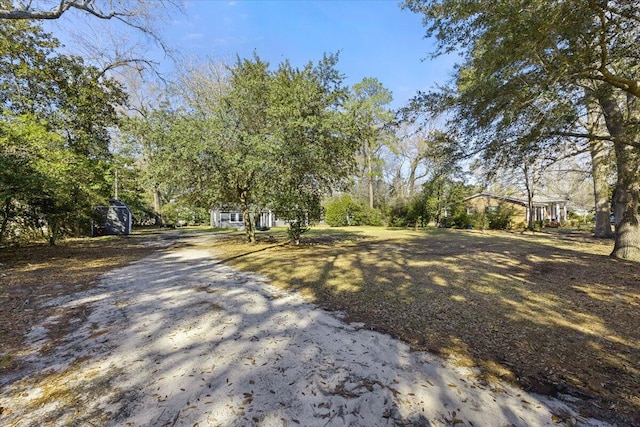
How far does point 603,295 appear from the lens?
16.4 ft

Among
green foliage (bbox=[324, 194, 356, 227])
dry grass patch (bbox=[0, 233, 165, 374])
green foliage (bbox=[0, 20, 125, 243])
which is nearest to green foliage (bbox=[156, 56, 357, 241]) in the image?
green foliage (bbox=[0, 20, 125, 243])

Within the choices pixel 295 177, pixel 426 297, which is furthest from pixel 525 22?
pixel 295 177

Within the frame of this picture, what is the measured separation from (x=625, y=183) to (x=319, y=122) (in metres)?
8.74

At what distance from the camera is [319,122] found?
32.2ft

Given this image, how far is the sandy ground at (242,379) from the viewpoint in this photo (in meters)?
2.10

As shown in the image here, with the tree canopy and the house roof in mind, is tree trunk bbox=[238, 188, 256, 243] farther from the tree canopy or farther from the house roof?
the house roof

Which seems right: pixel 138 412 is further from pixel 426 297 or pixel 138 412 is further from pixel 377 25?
pixel 377 25

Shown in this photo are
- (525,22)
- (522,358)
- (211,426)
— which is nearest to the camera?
(211,426)

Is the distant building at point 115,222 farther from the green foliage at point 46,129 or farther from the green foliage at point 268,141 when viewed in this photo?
the green foliage at point 268,141

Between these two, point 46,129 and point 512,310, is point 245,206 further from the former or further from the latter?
point 512,310

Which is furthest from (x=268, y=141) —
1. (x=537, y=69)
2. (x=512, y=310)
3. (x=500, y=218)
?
→ (x=500, y=218)

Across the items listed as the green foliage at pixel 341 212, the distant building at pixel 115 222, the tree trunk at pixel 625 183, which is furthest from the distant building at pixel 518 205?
the distant building at pixel 115 222

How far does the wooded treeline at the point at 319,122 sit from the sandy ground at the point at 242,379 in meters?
4.92

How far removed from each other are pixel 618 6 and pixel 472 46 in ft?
7.03
